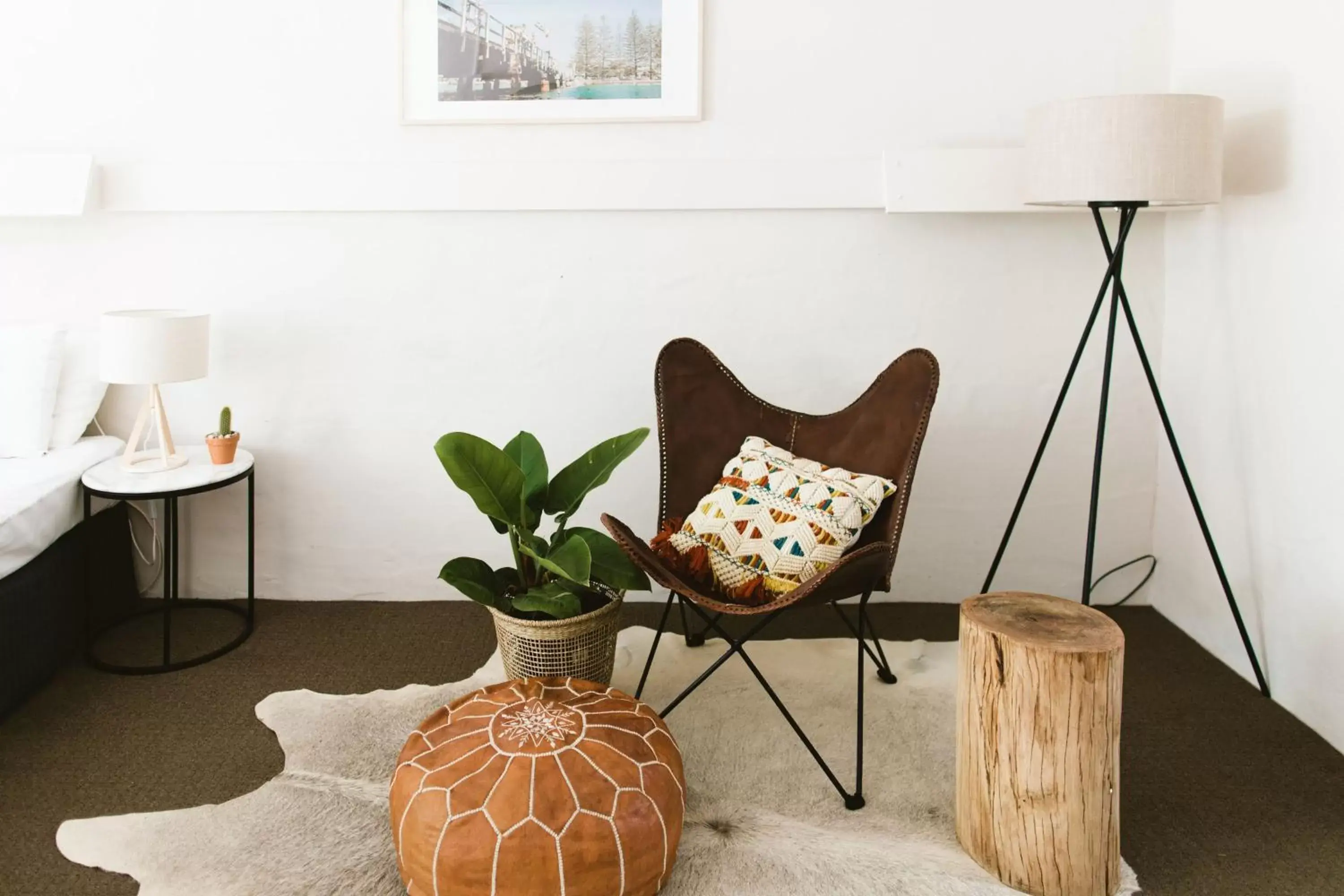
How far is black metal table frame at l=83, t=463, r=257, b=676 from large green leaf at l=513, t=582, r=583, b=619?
961 millimetres

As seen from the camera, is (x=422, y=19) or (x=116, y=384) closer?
(x=422, y=19)

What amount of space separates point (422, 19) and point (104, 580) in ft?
6.33

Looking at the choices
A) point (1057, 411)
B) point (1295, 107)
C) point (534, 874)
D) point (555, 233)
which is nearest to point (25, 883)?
point (534, 874)

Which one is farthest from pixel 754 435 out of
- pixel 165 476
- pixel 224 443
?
pixel 165 476

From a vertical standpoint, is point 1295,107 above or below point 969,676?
above

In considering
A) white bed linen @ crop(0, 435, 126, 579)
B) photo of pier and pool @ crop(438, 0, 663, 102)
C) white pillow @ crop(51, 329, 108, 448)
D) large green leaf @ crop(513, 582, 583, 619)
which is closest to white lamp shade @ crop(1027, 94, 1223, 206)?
photo of pier and pool @ crop(438, 0, 663, 102)

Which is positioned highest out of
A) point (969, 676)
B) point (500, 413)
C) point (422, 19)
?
point (422, 19)

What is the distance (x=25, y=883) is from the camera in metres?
1.91

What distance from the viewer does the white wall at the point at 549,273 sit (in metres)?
3.05

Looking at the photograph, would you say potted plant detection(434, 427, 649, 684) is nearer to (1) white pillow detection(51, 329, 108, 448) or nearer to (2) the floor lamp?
(2) the floor lamp

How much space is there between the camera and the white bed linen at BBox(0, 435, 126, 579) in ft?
8.34

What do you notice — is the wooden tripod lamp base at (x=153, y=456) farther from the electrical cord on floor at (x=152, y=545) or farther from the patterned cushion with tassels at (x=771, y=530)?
the patterned cushion with tassels at (x=771, y=530)

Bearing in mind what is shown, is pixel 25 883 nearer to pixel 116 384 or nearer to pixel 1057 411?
pixel 116 384

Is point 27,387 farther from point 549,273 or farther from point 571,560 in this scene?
point 571,560
